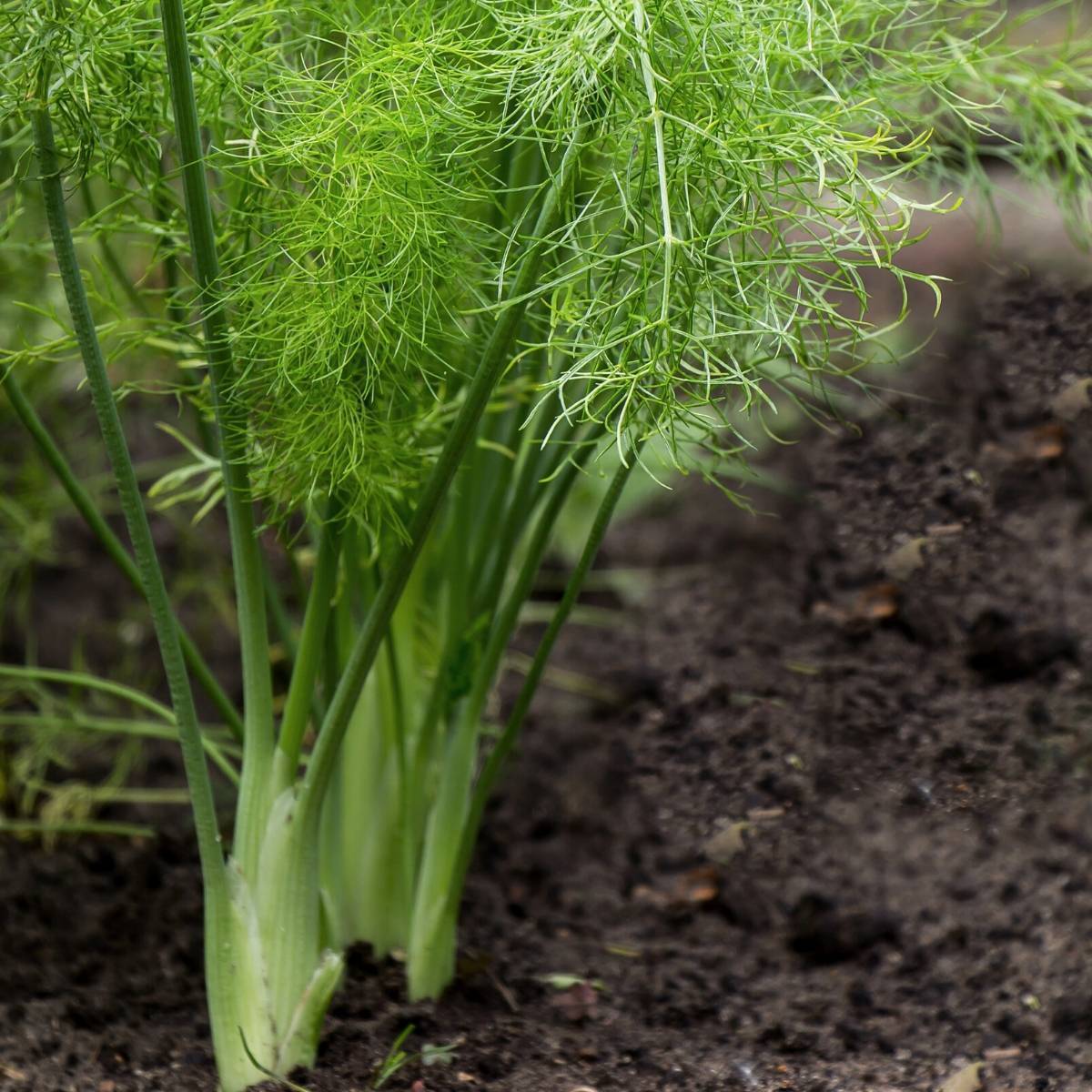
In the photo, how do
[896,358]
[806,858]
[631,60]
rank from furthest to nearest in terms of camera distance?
[806,858], [896,358], [631,60]

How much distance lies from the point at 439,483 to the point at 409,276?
160 mm

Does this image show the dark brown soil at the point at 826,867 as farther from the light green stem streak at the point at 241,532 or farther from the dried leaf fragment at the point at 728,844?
the light green stem streak at the point at 241,532

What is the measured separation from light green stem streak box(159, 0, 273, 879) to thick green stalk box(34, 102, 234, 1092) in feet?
0.14

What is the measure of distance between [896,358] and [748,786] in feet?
2.03

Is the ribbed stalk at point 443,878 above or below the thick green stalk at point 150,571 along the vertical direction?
below

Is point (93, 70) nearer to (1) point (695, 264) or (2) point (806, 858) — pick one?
(1) point (695, 264)

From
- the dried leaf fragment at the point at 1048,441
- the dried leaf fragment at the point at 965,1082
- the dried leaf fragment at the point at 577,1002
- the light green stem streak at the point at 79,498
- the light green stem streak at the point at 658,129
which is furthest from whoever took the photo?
the dried leaf fragment at the point at 1048,441

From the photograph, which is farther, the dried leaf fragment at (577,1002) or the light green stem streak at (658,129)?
the dried leaf fragment at (577,1002)

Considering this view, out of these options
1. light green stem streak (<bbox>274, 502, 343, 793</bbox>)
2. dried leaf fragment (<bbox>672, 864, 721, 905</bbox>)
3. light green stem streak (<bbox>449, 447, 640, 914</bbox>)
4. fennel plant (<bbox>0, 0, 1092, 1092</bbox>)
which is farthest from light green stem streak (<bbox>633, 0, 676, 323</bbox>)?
dried leaf fragment (<bbox>672, 864, 721, 905</bbox>)

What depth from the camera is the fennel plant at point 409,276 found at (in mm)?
773

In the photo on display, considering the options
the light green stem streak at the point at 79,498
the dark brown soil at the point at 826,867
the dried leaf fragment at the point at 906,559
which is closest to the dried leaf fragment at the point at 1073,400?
the dark brown soil at the point at 826,867

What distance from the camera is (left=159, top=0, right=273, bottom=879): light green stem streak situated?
30.8 inches

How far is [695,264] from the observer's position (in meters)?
0.78

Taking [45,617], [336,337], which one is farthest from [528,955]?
[45,617]
